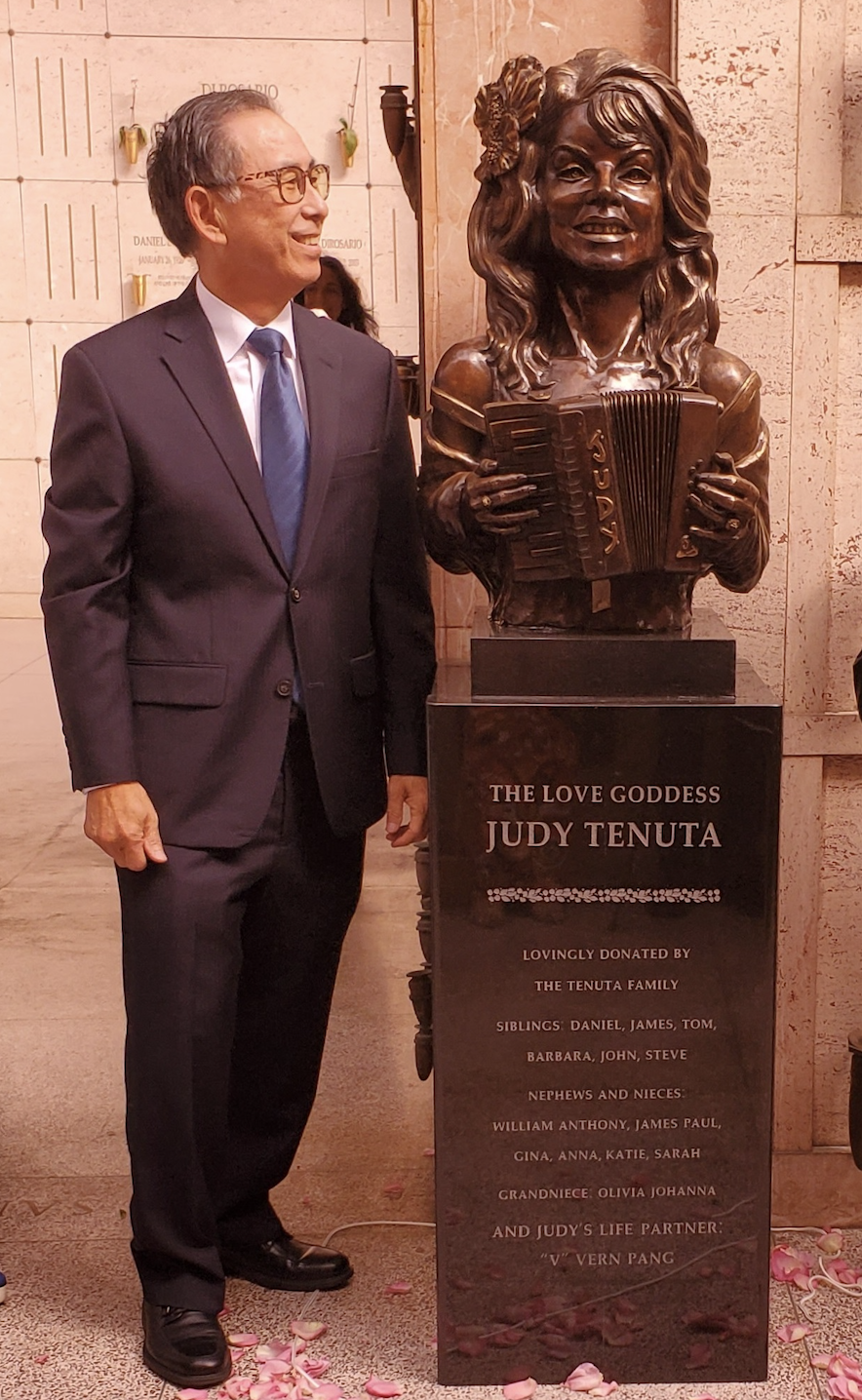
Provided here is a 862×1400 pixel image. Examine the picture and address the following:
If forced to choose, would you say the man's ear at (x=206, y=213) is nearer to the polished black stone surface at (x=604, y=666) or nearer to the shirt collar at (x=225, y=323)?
the shirt collar at (x=225, y=323)

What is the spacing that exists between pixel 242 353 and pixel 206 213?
0.23 m

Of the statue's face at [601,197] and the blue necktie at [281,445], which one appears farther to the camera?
the blue necktie at [281,445]

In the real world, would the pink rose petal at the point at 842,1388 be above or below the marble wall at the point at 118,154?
below

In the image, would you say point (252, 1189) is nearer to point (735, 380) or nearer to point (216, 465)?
point (216, 465)

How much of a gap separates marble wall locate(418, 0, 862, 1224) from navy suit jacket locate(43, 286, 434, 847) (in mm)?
599

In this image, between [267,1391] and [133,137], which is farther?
[133,137]

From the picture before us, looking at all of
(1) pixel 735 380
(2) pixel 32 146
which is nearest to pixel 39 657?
(2) pixel 32 146

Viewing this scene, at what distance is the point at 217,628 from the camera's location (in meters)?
2.53

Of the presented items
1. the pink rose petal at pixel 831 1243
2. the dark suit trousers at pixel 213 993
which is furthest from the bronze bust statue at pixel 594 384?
the pink rose petal at pixel 831 1243

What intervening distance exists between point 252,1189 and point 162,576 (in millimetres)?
1168

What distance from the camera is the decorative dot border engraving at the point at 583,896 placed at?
8.12 feet

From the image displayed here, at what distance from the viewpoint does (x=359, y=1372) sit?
2668 millimetres

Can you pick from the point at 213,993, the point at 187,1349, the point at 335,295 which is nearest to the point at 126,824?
the point at 213,993

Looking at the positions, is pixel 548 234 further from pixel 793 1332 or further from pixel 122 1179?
pixel 122 1179
